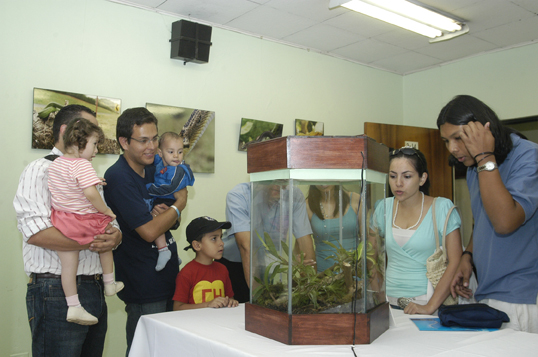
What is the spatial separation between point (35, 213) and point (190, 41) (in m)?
2.39

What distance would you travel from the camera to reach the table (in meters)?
1.31

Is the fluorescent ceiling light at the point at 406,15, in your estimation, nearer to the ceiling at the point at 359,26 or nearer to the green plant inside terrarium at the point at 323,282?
the ceiling at the point at 359,26

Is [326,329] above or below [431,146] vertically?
below

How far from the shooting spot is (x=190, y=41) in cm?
379

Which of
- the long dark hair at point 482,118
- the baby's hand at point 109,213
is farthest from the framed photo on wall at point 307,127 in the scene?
the baby's hand at point 109,213

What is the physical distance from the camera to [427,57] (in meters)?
5.18

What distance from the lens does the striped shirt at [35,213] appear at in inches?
69.8

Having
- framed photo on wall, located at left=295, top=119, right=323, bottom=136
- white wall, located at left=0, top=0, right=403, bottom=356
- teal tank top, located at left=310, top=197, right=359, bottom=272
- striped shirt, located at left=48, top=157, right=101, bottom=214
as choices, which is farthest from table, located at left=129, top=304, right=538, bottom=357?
framed photo on wall, located at left=295, top=119, right=323, bottom=136

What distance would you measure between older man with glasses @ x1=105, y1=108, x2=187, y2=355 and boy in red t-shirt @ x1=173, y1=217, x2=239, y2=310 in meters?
0.07

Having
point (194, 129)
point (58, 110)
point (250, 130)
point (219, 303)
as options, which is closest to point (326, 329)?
point (219, 303)

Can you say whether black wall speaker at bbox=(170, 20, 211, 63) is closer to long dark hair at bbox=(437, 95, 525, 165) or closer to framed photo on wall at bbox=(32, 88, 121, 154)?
framed photo on wall at bbox=(32, 88, 121, 154)

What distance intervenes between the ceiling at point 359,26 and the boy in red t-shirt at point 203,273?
2.09 metres

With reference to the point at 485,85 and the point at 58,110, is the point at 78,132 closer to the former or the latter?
the point at 58,110

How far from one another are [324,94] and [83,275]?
365 cm
